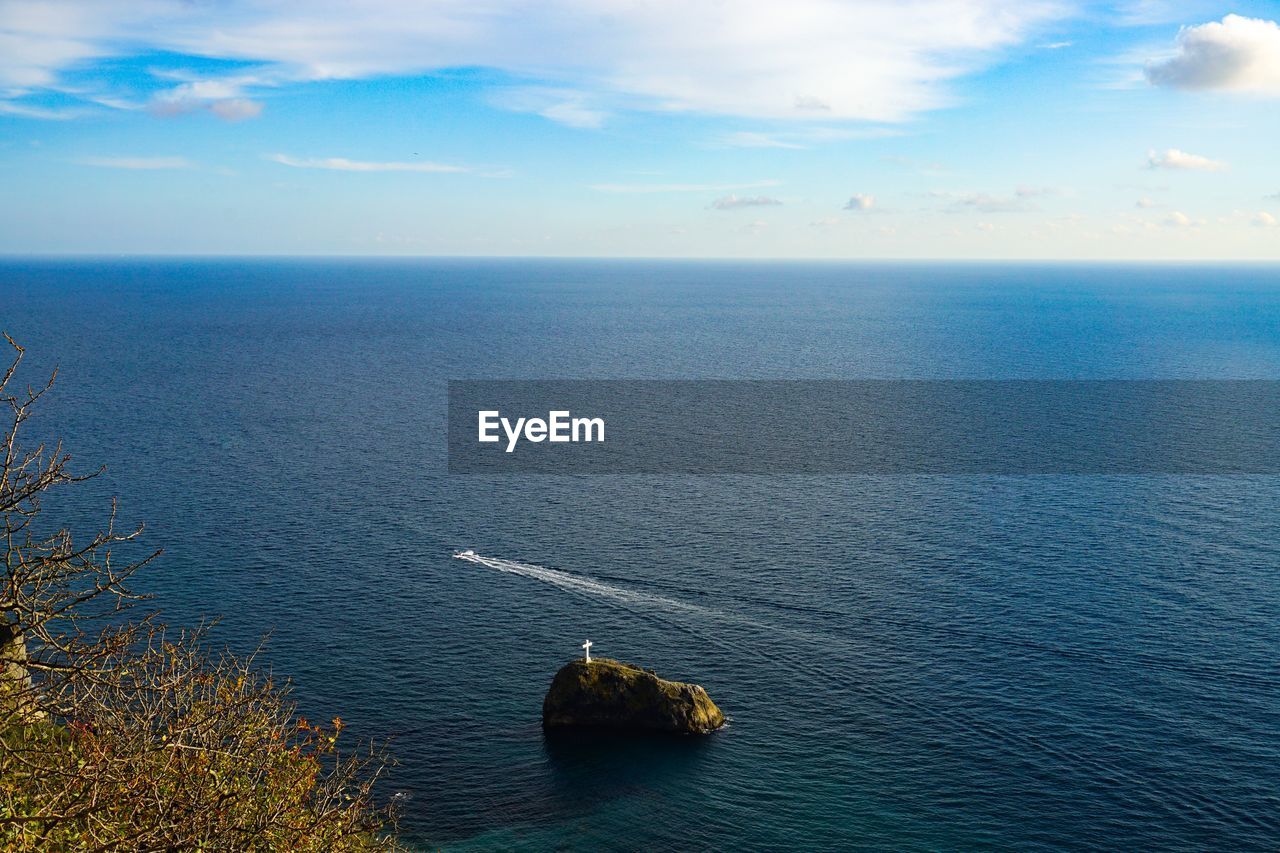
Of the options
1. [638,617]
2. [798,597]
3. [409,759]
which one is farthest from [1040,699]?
[409,759]

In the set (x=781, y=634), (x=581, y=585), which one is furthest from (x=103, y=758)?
(x=581, y=585)

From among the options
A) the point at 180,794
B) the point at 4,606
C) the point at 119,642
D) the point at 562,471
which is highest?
the point at 4,606

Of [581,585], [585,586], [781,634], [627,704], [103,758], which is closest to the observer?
[103,758]

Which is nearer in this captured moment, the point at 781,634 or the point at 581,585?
the point at 781,634

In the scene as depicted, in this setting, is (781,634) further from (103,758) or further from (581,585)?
(103,758)

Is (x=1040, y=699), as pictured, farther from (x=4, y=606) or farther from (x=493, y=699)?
(x=4, y=606)

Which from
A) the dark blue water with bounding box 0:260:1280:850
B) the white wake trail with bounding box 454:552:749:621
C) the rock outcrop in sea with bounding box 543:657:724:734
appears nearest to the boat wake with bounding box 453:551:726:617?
the white wake trail with bounding box 454:552:749:621

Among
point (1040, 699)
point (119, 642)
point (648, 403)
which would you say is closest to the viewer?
point (119, 642)

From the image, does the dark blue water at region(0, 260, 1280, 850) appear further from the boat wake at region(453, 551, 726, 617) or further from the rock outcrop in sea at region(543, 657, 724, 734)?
the rock outcrop in sea at region(543, 657, 724, 734)
